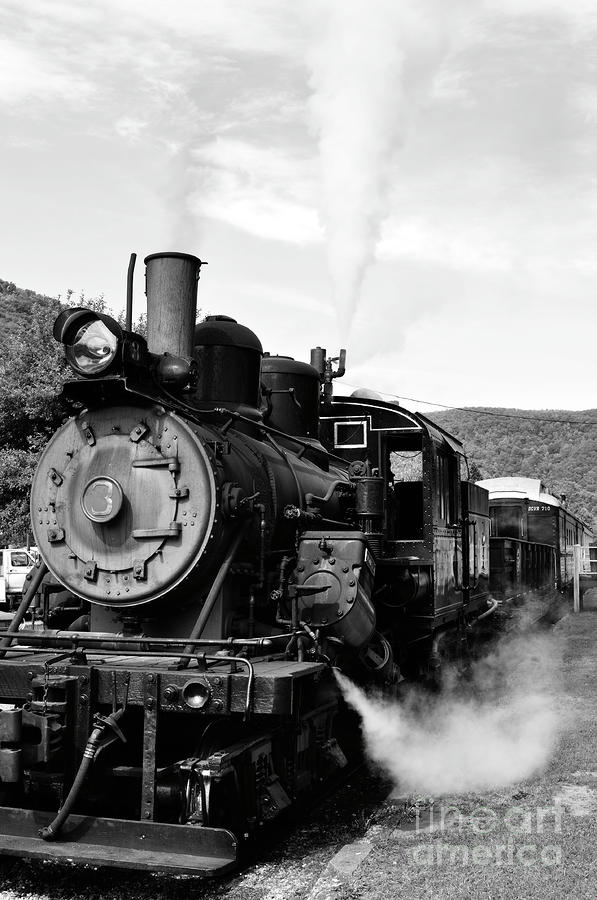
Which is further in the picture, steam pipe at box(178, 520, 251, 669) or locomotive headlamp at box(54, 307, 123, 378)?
locomotive headlamp at box(54, 307, 123, 378)

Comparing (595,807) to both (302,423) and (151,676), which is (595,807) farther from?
(302,423)

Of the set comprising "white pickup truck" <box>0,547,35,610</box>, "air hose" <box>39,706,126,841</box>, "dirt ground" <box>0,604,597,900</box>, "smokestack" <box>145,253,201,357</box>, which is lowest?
"dirt ground" <box>0,604,597,900</box>

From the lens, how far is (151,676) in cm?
496

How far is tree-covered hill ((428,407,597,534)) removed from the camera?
60.5 m

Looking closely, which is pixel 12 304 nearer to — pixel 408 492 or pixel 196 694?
pixel 408 492

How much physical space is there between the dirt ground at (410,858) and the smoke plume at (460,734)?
1.34 ft

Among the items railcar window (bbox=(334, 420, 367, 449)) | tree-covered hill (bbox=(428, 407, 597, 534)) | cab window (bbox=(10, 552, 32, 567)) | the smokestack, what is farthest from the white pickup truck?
tree-covered hill (bbox=(428, 407, 597, 534))

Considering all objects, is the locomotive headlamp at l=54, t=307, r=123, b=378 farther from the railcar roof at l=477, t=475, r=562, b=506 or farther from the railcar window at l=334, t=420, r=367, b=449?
the railcar roof at l=477, t=475, r=562, b=506

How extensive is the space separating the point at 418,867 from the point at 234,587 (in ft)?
6.65

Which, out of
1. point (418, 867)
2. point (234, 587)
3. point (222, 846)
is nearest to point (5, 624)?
point (234, 587)

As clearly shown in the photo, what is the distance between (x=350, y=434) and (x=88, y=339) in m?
3.86

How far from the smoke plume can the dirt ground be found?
1.34ft

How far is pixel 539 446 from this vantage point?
225 ft

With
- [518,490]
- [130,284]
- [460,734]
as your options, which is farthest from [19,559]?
[130,284]
